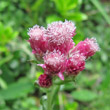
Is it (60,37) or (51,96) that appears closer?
(60,37)

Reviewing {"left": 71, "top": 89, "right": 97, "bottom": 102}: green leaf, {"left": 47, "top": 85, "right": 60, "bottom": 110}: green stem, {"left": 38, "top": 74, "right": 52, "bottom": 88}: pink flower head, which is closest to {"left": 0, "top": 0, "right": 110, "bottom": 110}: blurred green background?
{"left": 71, "top": 89, "right": 97, "bottom": 102}: green leaf

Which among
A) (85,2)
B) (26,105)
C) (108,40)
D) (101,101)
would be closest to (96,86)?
(101,101)

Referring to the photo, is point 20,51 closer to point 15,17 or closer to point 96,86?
point 15,17

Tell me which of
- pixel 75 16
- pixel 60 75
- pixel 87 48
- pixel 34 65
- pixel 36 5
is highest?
pixel 36 5

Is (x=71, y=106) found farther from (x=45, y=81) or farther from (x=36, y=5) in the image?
(x=36, y=5)

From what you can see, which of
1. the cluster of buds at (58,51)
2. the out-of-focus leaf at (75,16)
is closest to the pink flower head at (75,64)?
the cluster of buds at (58,51)

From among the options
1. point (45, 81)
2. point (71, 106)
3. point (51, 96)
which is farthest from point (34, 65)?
point (45, 81)

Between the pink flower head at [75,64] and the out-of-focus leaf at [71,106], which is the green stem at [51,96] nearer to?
the pink flower head at [75,64]
